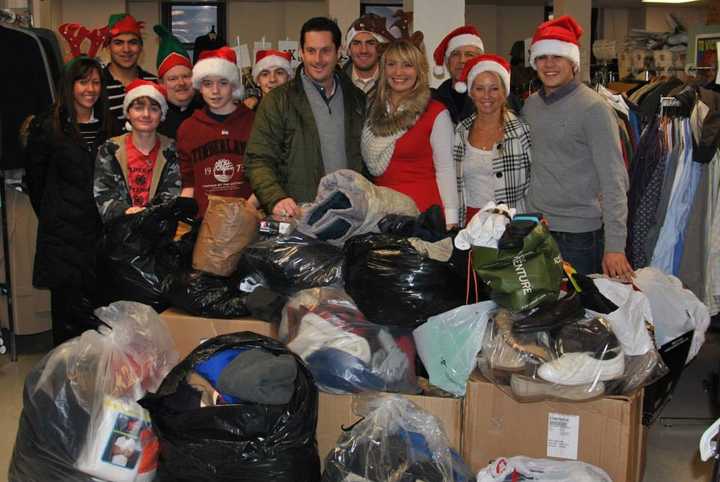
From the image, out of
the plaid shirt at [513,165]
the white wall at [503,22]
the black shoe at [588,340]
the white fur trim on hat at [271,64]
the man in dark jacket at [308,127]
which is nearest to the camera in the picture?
the black shoe at [588,340]

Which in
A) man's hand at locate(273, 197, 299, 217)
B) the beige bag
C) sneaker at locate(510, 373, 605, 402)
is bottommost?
sneaker at locate(510, 373, 605, 402)

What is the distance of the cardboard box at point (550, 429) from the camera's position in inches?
98.6

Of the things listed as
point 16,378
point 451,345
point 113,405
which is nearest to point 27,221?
point 16,378

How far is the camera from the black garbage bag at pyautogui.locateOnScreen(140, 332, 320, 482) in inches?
91.8

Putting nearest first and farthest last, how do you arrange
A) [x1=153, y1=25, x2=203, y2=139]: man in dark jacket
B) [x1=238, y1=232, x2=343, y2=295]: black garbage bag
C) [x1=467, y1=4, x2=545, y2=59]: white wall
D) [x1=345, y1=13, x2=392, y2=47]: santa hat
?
[x1=238, y1=232, x2=343, y2=295]: black garbage bag < [x1=345, y1=13, x2=392, y2=47]: santa hat < [x1=153, y1=25, x2=203, y2=139]: man in dark jacket < [x1=467, y1=4, x2=545, y2=59]: white wall

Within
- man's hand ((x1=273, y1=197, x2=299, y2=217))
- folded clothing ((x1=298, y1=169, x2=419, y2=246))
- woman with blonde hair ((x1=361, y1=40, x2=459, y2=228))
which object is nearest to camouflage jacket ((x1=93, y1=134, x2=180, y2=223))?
man's hand ((x1=273, y1=197, x2=299, y2=217))

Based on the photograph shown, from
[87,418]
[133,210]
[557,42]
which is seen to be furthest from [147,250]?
[557,42]

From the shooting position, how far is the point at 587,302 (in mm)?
2619

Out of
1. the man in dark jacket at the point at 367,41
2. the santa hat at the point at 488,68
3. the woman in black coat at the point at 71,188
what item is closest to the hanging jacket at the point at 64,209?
the woman in black coat at the point at 71,188

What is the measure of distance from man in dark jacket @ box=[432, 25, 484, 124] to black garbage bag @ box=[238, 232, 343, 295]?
3.13 feet

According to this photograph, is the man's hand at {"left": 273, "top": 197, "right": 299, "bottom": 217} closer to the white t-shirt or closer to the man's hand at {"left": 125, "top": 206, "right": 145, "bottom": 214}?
the man's hand at {"left": 125, "top": 206, "right": 145, "bottom": 214}

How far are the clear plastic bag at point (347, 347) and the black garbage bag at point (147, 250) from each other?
0.67m

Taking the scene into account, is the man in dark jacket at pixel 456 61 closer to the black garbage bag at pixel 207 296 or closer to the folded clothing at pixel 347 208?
the folded clothing at pixel 347 208

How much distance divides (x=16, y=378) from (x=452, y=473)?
2651mm
